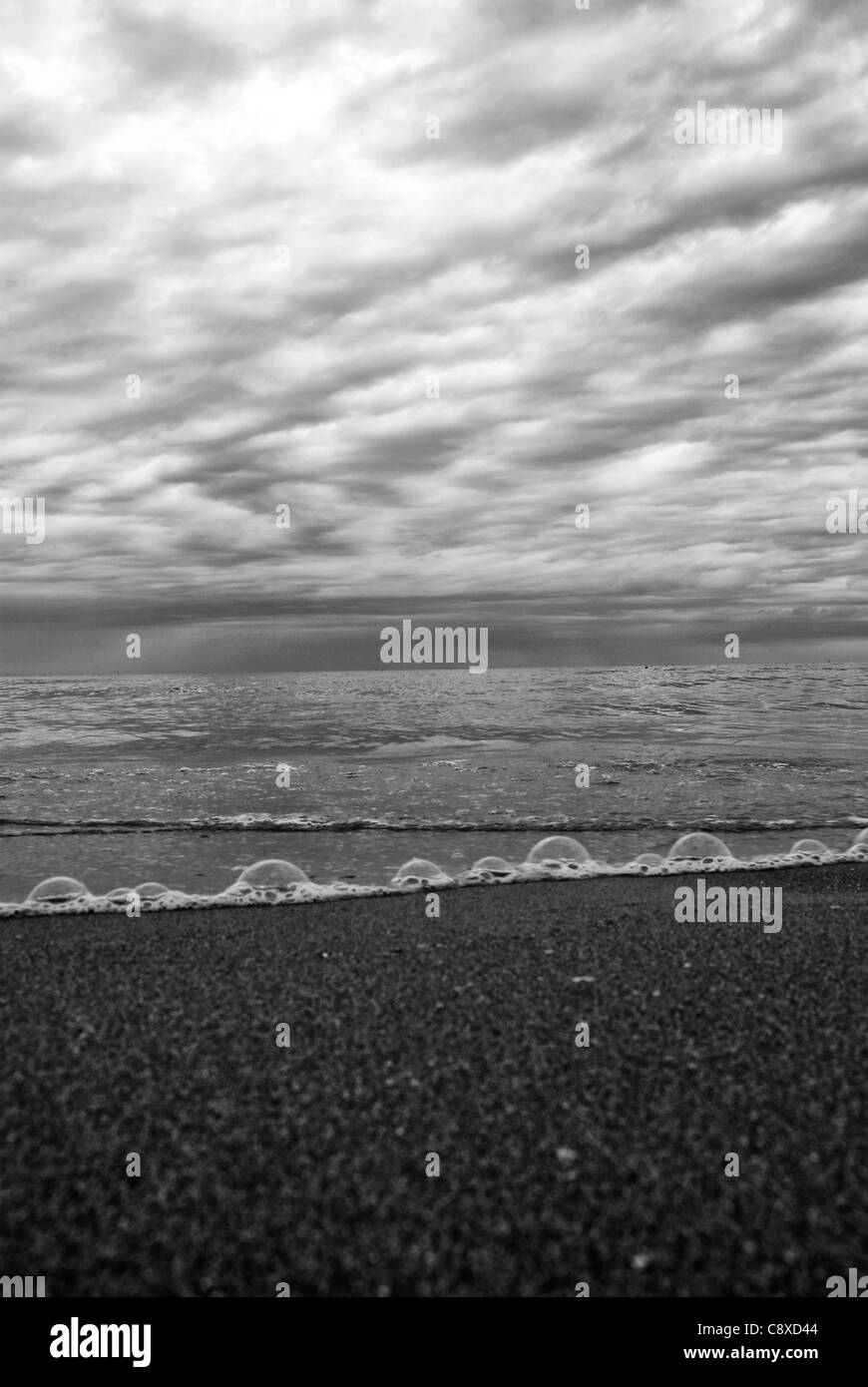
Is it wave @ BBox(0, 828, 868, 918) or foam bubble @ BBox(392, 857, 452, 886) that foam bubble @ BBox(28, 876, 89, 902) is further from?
foam bubble @ BBox(392, 857, 452, 886)

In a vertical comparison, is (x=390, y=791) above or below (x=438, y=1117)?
above

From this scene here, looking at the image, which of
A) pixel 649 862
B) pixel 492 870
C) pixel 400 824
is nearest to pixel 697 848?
pixel 649 862

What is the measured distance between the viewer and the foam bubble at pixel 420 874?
8219 millimetres

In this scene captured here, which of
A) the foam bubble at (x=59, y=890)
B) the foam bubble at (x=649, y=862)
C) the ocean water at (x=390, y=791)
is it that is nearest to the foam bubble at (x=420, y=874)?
the ocean water at (x=390, y=791)

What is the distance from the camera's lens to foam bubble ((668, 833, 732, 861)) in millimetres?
9273

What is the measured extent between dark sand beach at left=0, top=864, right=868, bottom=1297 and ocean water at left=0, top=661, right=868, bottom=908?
3513mm

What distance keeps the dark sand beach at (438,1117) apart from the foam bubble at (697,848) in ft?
11.8

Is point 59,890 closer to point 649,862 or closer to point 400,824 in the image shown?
point 400,824

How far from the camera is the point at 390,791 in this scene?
14555 mm

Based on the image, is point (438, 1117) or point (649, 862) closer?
point (438, 1117)

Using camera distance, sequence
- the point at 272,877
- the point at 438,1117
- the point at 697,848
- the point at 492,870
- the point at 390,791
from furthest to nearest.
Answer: the point at 390,791 → the point at 697,848 → the point at 492,870 → the point at 272,877 → the point at 438,1117

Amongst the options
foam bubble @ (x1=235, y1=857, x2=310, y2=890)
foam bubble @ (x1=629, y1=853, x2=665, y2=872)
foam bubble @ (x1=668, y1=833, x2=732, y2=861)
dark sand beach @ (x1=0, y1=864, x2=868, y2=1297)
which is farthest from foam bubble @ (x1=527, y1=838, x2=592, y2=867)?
dark sand beach @ (x1=0, y1=864, x2=868, y2=1297)

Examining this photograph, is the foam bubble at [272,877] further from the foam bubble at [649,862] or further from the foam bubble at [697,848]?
the foam bubble at [697,848]

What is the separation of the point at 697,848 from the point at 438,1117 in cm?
697
